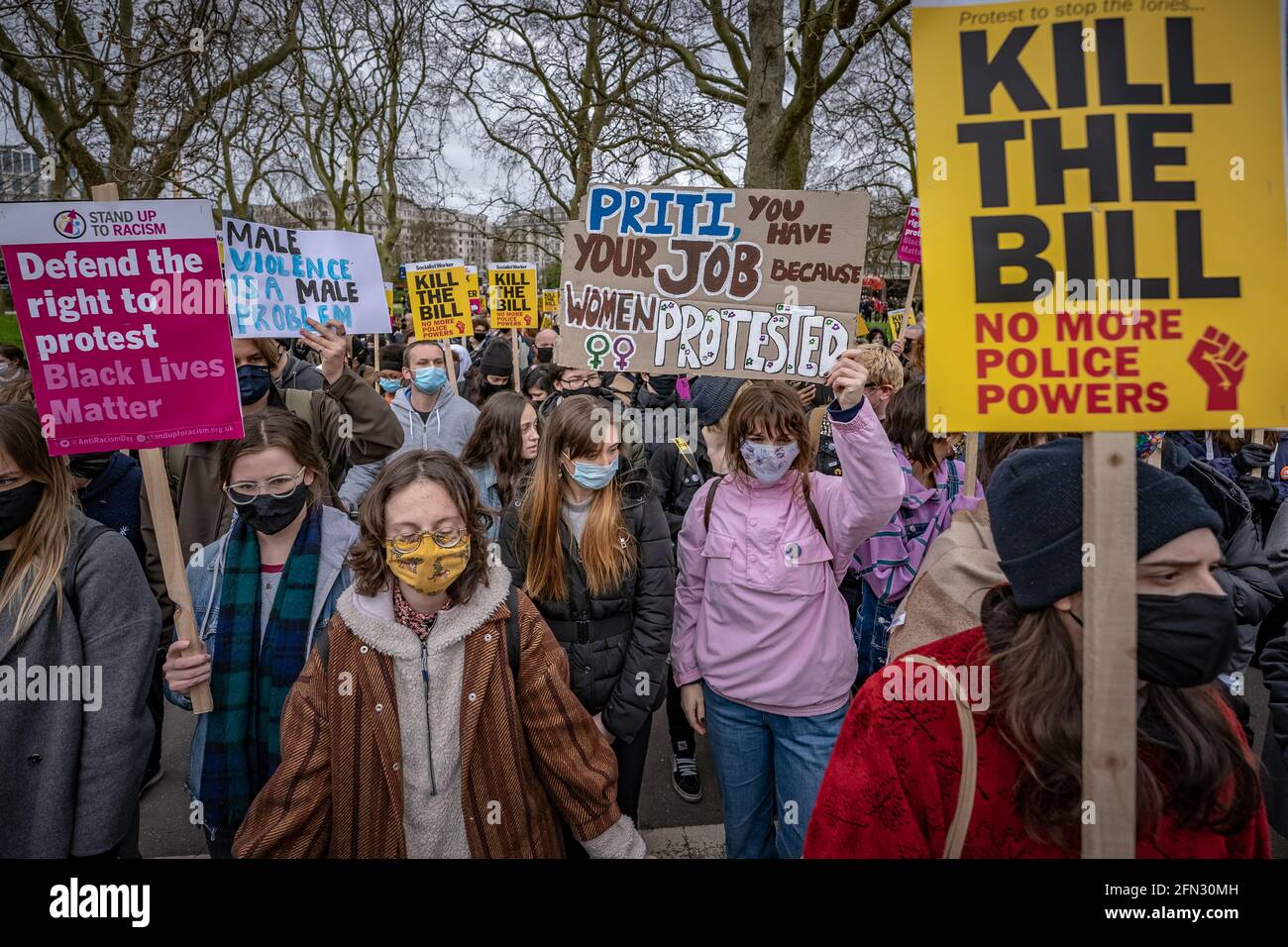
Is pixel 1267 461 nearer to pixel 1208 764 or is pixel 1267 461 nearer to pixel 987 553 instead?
pixel 987 553

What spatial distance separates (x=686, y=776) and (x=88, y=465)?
306cm

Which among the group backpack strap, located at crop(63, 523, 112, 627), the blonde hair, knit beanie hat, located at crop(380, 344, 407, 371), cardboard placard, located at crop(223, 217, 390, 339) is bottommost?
backpack strap, located at crop(63, 523, 112, 627)

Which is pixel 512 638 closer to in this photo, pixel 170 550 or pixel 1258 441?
pixel 170 550

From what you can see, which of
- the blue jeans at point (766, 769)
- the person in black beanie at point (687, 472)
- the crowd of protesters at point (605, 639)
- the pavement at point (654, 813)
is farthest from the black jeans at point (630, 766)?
the person in black beanie at point (687, 472)

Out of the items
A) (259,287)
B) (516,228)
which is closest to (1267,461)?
(259,287)

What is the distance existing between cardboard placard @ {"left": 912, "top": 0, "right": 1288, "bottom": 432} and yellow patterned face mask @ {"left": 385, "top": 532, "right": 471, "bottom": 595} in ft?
4.27

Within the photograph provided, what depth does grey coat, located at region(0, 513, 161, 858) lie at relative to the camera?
207 cm

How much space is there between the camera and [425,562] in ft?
6.76

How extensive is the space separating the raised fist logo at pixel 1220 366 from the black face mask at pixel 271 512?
7.99 ft

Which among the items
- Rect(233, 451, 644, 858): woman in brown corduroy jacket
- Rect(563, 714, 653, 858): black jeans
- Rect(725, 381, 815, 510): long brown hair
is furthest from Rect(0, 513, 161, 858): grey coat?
Rect(725, 381, 815, 510): long brown hair

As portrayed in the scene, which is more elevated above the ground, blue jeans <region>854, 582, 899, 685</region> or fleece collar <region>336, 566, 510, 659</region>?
fleece collar <region>336, 566, 510, 659</region>

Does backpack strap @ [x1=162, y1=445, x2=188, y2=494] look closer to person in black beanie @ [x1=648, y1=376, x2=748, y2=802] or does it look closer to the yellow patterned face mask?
the yellow patterned face mask

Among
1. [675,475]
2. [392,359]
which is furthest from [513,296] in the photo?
[675,475]

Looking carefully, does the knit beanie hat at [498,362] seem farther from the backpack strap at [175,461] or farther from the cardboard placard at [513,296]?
the backpack strap at [175,461]
